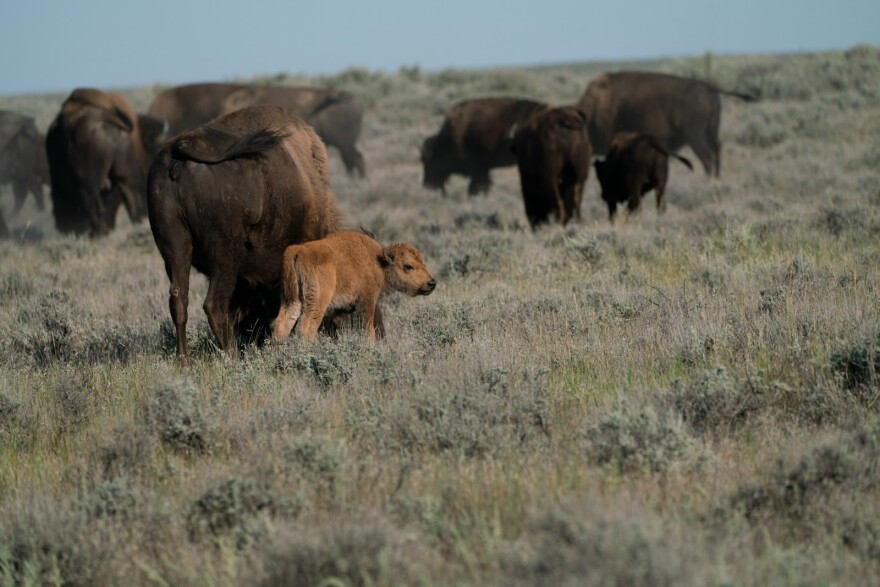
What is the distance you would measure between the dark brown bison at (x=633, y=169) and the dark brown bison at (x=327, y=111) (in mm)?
11055

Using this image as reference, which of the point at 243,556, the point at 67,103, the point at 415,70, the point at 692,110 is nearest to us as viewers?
the point at 243,556

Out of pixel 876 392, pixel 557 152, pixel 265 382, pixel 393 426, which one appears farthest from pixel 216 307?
pixel 557 152

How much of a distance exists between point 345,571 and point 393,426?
1.65 m

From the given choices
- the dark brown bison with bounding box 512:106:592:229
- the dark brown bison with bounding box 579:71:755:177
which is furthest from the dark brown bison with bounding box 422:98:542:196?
the dark brown bison with bounding box 512:106:592:229

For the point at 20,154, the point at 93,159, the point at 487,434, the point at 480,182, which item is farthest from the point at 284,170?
the point at 20,154

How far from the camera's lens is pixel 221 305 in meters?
6.96

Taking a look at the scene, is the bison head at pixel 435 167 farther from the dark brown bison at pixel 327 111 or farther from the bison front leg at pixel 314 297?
the bison front leg at pixel 314 297

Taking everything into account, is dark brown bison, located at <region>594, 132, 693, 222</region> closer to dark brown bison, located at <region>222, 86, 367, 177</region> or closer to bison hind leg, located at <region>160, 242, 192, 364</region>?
bison hind leg, located at <region>160, 242, 192, 364</region>

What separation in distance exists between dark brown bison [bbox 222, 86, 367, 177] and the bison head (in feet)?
13.5

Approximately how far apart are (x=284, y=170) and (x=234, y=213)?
27.3 inches

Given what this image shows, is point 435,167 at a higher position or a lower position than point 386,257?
lower

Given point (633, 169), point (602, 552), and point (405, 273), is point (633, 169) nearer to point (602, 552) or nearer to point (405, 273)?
point (405, 273)

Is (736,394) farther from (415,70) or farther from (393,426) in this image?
(415,70)

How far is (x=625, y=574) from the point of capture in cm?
316
